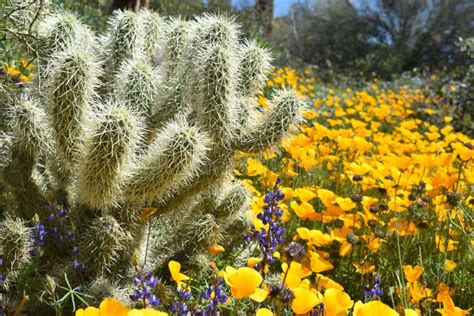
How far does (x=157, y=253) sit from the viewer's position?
2496 mm

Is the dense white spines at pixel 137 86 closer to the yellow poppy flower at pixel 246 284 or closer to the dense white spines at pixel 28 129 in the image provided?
the dense white spines at pixel 28 129

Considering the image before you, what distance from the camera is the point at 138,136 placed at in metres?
2.00

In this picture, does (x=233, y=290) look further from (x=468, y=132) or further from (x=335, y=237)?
(x=468, y=132)

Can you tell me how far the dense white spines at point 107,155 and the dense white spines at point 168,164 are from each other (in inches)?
2.9

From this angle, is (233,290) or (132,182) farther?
(132,182)

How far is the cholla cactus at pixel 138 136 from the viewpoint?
1.98 metres

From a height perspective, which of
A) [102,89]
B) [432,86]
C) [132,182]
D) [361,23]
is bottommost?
[132,182]

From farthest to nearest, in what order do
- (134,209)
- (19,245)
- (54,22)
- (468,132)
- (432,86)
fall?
1. (432,86)
2. (468,132)
3. (54,22)
4. (134,209)
5. (19,245)

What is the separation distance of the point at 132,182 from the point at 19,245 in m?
0.49

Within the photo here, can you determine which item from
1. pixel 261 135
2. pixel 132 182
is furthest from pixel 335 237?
pixel 132 182

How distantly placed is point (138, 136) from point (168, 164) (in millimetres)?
165

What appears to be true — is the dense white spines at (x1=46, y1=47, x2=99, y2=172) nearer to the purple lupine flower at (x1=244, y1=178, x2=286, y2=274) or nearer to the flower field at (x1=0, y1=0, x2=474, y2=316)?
the flower field at (x1=0, y1=0, x2=474, y2=316)

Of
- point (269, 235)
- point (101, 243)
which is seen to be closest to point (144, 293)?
point (101, 243)

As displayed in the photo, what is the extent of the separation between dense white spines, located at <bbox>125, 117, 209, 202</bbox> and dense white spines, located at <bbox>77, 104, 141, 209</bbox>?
7cm
